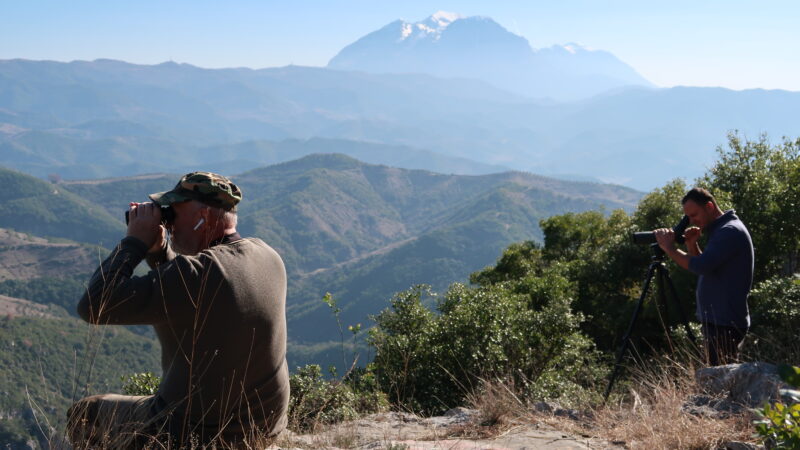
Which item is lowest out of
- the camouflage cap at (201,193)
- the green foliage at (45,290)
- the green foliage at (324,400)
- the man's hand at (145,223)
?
the green foliage at (45,290)

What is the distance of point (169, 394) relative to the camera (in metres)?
2.92

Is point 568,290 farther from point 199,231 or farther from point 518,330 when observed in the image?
point 199,231

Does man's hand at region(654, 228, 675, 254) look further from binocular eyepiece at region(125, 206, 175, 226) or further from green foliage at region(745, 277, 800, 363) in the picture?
binocular eyepiece at region(125, 206, 175, 226)

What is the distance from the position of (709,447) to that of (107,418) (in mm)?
3238

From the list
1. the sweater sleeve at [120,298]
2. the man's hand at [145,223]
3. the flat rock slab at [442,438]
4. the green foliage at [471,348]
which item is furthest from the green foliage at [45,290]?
the sweater sleeve at [120,298]

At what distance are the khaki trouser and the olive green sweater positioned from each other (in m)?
0.11

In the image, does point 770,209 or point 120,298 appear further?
point 770,209

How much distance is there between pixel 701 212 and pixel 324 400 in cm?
378

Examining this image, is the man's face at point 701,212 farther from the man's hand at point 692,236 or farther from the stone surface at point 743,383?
the stone surface at point 743,383

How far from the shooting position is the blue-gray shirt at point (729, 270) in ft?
16.5

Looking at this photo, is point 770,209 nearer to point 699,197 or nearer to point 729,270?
point 699,197

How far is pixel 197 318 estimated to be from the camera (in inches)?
105

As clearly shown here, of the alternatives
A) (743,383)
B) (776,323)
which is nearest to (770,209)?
(776,323)

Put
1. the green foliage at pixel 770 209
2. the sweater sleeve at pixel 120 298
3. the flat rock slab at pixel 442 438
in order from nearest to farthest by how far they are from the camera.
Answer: the sweater sleeve at pixel 120 298 < the flat rock slab at pixel 442 438 < the green foliage at pixel 770 209
